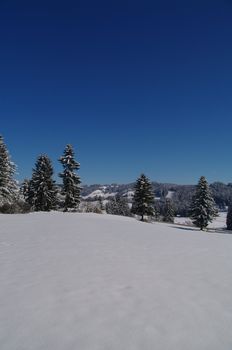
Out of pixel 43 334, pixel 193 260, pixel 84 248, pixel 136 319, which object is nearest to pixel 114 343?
pixel 136 319

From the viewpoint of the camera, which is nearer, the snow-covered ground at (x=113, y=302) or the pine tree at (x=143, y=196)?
the snow-covered ground at (x=113, y=302)

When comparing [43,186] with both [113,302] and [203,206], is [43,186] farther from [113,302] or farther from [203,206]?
[113,302]

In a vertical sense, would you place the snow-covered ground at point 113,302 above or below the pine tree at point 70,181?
below

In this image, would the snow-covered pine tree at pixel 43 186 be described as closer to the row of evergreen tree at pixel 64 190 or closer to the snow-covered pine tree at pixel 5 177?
the row of evergreen tree at pixel 64 190

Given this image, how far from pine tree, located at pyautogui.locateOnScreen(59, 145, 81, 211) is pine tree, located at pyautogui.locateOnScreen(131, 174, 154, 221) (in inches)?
467

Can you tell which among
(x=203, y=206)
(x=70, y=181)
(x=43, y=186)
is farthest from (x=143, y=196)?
(x=43, y=186)

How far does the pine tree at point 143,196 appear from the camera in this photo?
46.5 m

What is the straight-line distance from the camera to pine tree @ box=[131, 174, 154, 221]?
46516mm

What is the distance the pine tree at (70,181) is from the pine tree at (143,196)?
11871 millimetres

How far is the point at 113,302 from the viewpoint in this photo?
185 inches

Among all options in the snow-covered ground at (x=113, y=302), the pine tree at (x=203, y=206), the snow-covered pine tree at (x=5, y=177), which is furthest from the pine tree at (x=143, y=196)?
the snow-covered ground at (x=113, y=302)

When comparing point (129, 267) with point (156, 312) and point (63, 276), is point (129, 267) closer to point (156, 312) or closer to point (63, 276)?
point (63, 276)

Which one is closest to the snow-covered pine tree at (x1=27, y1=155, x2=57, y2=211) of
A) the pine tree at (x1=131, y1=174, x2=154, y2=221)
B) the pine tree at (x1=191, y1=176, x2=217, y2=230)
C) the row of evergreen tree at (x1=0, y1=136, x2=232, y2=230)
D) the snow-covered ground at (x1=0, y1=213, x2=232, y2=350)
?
the row of evergreen tree at (x1=0, y1=136, x2=232, y2=230)

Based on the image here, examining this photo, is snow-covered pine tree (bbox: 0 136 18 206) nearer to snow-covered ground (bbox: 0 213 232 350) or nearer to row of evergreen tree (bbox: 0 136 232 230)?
row of evergreen tree (bbox: 0 136 232 230)
